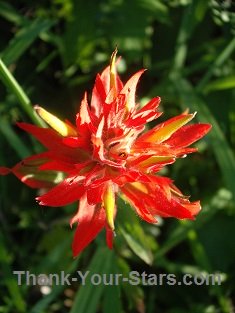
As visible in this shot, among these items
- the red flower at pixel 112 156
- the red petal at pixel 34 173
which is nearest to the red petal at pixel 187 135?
the red flower at pixel 112 156

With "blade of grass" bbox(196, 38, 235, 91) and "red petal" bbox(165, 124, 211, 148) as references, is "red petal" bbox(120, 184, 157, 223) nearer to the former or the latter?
"red petal" bbox(165, 124, 211, 148)

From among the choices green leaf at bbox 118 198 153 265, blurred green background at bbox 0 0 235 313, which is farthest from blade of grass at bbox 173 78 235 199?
green leaf at bbox 118 198 153 265

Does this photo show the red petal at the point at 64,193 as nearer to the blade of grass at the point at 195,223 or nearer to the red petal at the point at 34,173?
the red petal at the point at 34,173

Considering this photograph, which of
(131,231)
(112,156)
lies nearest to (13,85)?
(112,156)

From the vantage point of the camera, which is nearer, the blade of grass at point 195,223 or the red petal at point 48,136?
the red petal at point 48,136

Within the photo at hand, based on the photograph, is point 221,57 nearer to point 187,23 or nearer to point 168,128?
point 187,23

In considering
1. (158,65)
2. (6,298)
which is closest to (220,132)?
(158,65)
